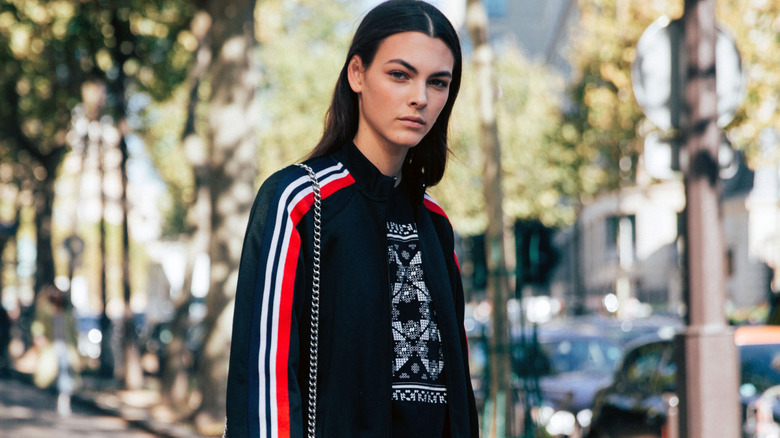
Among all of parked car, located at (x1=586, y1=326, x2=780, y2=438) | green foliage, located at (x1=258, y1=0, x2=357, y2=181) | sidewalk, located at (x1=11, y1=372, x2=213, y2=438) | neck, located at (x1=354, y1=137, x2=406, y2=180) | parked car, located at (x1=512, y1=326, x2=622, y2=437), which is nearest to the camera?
neck, located at (x1=354, y1=137, x2=406, y2=180)

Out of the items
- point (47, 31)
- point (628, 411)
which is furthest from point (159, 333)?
point (628, 411)

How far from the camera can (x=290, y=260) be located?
2266 mm

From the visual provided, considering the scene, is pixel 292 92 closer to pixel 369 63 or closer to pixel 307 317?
pixel 369 63

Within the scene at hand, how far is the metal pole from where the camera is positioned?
609 cm

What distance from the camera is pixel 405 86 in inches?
96.7

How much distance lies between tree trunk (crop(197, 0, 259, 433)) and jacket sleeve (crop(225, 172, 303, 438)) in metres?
10.5

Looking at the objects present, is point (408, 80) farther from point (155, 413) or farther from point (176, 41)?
point (176, 41)

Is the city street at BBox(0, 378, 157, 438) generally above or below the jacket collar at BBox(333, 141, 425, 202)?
below

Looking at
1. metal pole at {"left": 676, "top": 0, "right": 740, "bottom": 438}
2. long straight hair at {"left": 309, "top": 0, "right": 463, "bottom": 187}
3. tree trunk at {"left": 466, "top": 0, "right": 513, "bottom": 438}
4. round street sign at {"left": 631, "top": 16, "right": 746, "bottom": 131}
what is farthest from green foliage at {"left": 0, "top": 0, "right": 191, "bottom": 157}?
long straight hair at {"left": 309, "top": 0, "right": 463, "bottom": 187}

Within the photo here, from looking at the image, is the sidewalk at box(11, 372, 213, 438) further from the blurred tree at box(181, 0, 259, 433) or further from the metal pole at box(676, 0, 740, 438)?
the metal pole at box(676, 0, 740, 438)

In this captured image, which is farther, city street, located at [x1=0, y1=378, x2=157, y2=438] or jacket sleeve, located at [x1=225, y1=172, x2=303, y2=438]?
city street, located at [x1=0, y1=378, x2=157, y2=438]

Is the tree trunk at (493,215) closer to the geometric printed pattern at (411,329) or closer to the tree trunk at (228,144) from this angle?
the tree trunk at (228,144)

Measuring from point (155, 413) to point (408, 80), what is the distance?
51.3 feet

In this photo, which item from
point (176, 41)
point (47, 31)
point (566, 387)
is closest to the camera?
point (566, 387)
